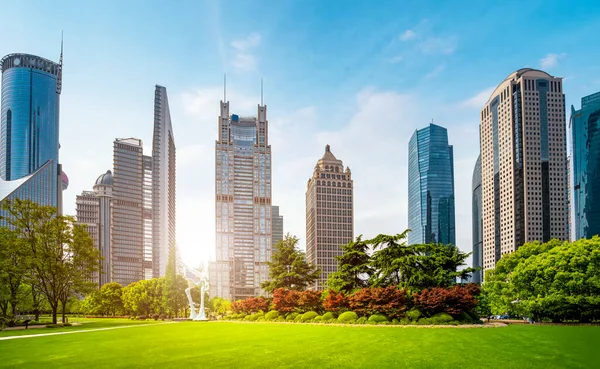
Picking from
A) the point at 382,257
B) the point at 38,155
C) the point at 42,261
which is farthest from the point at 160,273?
the point at 382,257

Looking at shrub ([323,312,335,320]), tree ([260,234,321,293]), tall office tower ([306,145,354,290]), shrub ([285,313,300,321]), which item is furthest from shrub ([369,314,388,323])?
tall office tower ([306,145,354,290])

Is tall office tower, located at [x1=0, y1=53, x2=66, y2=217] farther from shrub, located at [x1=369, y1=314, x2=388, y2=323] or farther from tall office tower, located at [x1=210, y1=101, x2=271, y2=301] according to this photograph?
shrub, located at [x1=369, y1=314, x2=388, y2=323]

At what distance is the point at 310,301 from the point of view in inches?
1969

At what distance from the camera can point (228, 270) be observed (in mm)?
181000

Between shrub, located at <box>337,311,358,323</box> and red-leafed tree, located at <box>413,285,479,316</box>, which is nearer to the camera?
red-leafed tree, located at <box>413,285,479,316</box>

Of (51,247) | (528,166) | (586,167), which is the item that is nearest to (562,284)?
(51,247)

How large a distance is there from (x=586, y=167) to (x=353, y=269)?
132 m

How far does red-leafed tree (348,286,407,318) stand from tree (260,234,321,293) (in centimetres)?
1945

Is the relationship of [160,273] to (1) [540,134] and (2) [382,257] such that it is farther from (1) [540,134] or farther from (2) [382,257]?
(2) [382,257]

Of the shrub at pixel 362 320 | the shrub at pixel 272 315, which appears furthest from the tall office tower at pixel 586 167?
the shrub at pixel 362 320

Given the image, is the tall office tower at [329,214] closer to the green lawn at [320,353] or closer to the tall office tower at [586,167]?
the tall office tower at [586,167]

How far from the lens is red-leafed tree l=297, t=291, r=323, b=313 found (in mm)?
49781

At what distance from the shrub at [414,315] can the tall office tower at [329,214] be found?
12838 centimetres

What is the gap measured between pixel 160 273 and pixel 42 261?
156 meters
